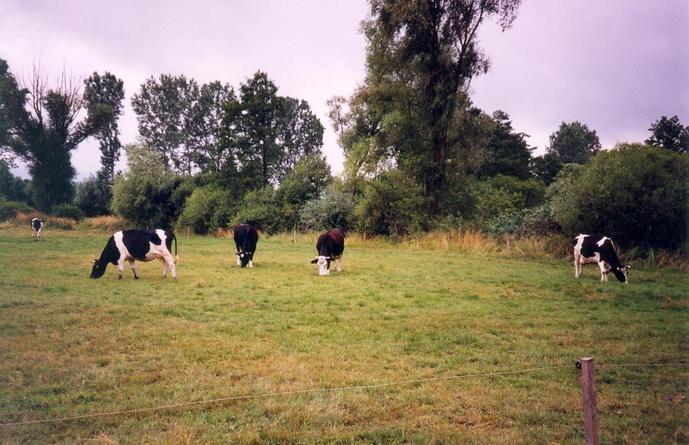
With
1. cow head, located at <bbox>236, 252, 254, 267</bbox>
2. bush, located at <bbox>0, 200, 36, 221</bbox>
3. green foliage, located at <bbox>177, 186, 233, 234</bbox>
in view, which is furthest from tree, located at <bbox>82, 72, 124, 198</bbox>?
cow head, located at <bbox>236, 252, 254, 267</bbox>

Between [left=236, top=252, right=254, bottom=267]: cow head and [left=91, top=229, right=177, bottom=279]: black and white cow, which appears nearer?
[left=91, top=229, right=177, bottom=279]: black and white cow

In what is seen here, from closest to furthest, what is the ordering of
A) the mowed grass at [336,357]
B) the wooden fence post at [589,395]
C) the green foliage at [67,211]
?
the wooden fence post at [589,395] < the mowed grass at [336,357] < the green foliage at [67,211]

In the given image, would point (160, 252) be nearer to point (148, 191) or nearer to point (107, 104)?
point (107, 104)

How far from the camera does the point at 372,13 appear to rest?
24422 millimetres

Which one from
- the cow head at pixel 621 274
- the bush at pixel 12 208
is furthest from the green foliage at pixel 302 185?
the cow head at pixel 621 274

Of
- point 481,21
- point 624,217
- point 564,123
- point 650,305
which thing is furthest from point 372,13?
point 564,123

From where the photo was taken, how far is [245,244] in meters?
15.3

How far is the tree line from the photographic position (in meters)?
15.4

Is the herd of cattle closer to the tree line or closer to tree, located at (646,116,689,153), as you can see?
the tree line

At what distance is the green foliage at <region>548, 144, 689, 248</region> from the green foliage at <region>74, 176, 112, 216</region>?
2595 cm

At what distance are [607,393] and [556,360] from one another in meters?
1.06

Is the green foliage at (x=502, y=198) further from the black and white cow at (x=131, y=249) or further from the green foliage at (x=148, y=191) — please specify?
the green foliage at (x=148, y=191)

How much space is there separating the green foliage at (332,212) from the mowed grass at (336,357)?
55.1ft

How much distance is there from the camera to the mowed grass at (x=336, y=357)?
13.5 ft
